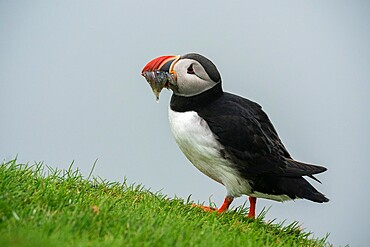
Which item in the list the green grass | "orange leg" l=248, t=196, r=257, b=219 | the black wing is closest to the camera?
the green grass

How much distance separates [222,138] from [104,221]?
1169mm

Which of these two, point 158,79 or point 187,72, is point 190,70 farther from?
point 158,79

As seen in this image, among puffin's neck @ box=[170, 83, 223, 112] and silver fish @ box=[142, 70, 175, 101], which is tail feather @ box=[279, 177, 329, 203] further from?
silver fish @ box=[142, 70, 175, 101]

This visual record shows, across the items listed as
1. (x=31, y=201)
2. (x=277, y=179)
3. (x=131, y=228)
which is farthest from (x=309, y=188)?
(x=31, y=201)

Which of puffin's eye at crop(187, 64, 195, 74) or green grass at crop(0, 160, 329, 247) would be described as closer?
green grass at crop(0, 160, 329, 247)

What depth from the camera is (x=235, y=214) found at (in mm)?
4012

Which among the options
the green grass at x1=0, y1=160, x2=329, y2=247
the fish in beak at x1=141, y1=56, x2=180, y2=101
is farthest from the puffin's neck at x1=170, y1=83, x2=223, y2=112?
the green grass at x1=0, y1=160, x2=329, y2=247

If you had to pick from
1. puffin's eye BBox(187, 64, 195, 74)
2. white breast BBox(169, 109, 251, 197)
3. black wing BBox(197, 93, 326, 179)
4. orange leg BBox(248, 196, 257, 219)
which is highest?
puffin's eye BBox(187, 64, 195, 74)

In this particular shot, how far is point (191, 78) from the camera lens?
3871 millimetres

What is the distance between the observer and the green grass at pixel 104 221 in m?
2.65

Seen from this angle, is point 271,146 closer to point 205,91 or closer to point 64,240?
point 205,91

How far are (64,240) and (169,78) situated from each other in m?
1.56

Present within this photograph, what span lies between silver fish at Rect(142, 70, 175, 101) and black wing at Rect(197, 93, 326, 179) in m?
0.27

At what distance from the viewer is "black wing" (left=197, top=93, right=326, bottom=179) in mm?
3814
